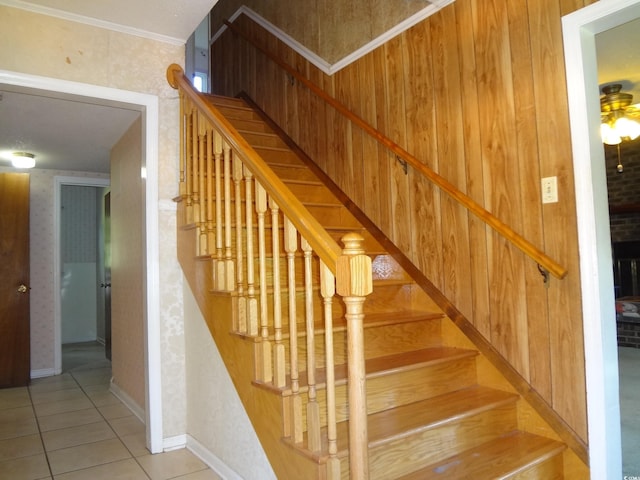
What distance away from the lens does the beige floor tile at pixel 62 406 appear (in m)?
3.22

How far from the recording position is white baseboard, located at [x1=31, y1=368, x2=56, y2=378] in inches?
173

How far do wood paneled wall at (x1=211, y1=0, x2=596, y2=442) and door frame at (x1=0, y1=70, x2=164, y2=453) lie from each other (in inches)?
52.9

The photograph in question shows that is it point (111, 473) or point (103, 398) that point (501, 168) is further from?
point (103, 398)

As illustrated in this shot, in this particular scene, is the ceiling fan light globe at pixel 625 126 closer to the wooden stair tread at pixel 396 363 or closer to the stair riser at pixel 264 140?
the wooden stair tread at pixel 396 363

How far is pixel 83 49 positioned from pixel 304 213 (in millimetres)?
1810

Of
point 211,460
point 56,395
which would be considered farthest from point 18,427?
point 211,460

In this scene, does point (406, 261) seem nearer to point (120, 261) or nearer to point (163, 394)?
point (163, 394)

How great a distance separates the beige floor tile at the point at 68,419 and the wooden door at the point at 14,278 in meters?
1.27

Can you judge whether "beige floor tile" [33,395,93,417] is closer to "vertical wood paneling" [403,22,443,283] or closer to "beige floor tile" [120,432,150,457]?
"beige floor tile" [120,432,150,457]

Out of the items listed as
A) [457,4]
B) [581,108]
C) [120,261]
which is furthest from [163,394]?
[457,4]

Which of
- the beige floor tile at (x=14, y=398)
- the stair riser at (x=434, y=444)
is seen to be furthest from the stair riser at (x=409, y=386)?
the beige floor tile at (x=14, y=398)

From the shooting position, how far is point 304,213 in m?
1.53

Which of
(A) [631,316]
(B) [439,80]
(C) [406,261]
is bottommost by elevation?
(A) [631,316]

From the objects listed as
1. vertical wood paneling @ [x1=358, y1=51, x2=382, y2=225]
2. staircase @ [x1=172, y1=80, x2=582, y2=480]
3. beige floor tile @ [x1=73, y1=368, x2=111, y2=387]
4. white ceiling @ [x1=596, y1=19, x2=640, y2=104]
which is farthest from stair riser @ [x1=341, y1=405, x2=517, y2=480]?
beige floor tile @ [x1=73, y1=368, x2=111, y2=387]
